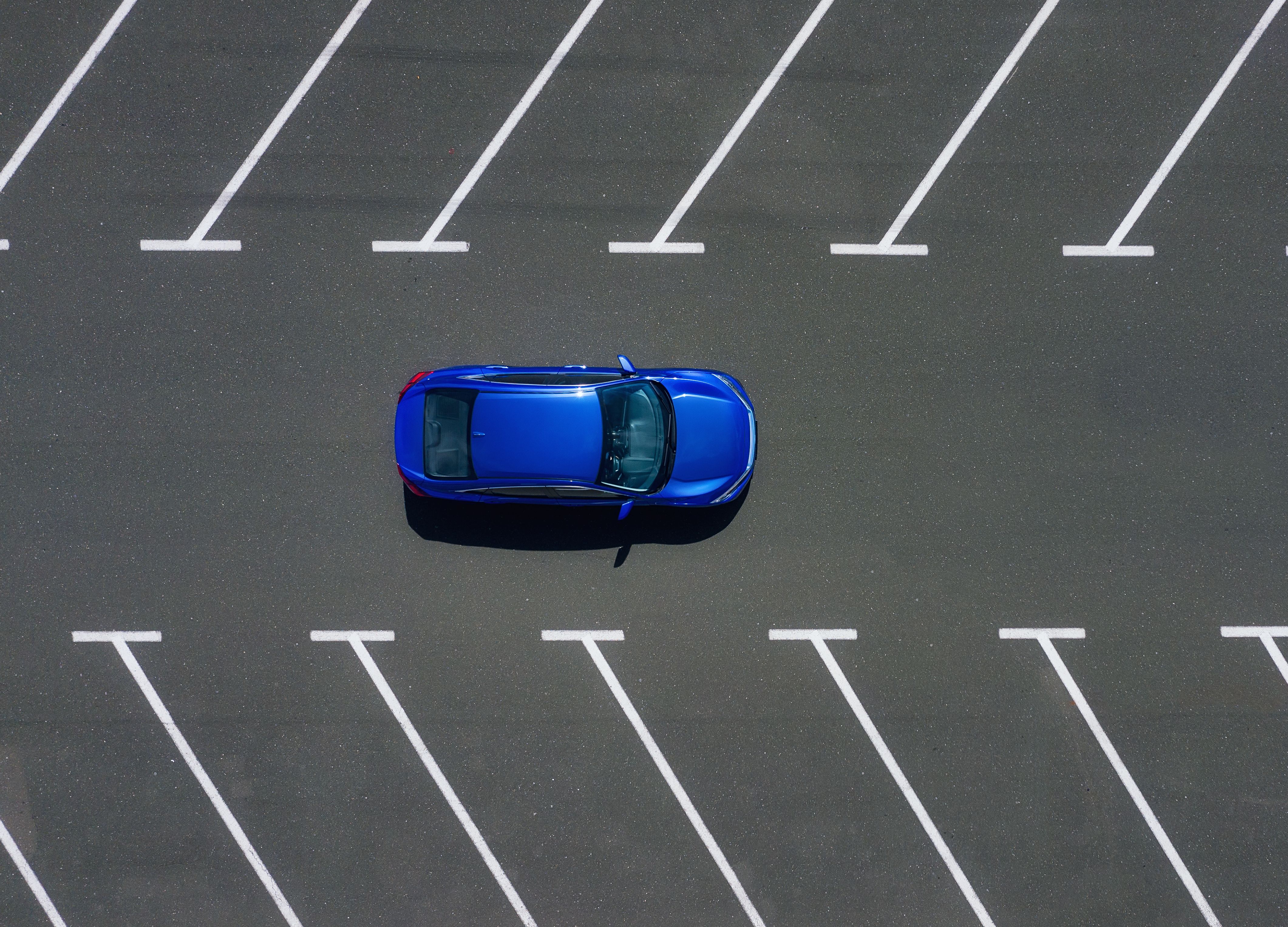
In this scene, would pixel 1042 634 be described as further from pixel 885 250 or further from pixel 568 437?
pixel 568 437

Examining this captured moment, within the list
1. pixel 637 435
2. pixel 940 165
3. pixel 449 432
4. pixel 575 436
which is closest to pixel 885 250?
pixel 940 165

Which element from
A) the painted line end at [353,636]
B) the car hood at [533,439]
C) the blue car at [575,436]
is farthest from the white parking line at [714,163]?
the painted line end at [353,636]

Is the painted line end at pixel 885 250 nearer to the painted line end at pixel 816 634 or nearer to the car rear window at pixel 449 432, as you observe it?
the painted line end at pixel 816 634

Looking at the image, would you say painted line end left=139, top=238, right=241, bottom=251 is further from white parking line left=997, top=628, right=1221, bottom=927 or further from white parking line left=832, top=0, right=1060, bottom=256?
white parking line left=997, top=628, right=1221, bottom=927

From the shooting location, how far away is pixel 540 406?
25.6ft

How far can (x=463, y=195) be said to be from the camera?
8336mm

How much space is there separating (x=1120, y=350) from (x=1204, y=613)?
249 centimetres

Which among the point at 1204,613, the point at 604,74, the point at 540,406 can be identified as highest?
the point at 604,74

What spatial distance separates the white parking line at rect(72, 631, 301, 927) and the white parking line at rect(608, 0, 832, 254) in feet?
18.1

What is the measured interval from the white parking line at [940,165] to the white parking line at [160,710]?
7228mm

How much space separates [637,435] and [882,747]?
3564mm

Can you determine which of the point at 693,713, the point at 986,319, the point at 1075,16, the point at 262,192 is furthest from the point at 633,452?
the point at 1075,16

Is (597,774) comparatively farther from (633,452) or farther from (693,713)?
(633,452)

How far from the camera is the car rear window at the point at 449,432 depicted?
25.8 ft
